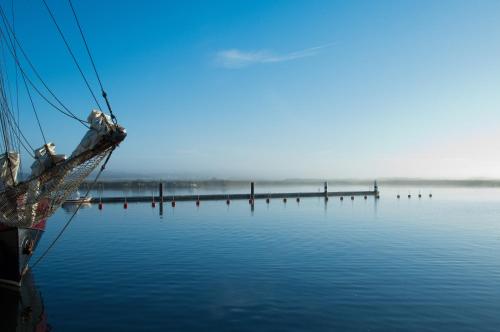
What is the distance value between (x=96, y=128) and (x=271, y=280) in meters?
12.1

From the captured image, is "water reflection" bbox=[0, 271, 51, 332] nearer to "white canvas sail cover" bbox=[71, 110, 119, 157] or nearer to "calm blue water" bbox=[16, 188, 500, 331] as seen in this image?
"calm blue water" bbox=[16, 188, 500, 331]

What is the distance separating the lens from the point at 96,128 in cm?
1881

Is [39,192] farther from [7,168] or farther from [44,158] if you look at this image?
[7,168]

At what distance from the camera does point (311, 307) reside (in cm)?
1833

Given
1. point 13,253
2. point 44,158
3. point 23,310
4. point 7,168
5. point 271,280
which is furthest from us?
point 7,168

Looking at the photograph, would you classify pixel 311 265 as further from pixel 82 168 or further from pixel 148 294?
pixel 82 168

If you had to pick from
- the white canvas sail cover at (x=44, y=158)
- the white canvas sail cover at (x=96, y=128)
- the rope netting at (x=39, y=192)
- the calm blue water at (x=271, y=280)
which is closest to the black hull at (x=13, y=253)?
the rope netting at (x=39, y=192)

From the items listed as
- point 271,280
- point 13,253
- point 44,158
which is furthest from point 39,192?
point 271,280

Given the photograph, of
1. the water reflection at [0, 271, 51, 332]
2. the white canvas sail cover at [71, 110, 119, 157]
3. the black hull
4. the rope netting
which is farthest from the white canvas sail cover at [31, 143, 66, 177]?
the water reflection at [0, 271, 51, 332]

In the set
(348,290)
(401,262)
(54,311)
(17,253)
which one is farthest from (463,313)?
(17,253)

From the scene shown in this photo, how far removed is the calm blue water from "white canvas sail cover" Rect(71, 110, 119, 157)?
23.6 feet

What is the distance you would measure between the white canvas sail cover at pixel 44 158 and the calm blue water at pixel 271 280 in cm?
621

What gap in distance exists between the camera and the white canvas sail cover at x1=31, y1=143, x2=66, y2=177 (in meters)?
22.4

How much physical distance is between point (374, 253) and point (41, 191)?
22.6 meters
